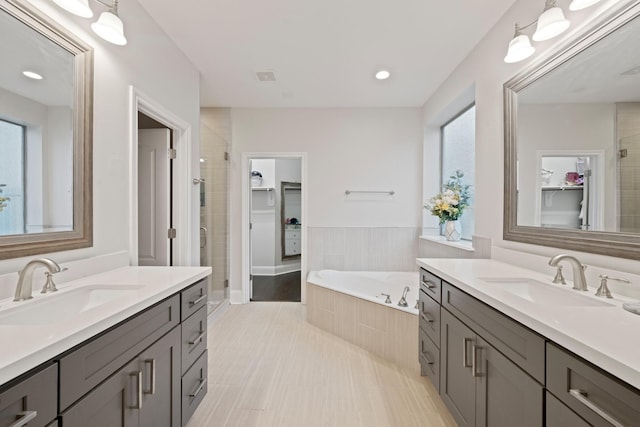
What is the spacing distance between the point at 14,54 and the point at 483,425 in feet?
7.96

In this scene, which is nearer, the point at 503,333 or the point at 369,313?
the point at 503,333

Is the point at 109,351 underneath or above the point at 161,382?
above

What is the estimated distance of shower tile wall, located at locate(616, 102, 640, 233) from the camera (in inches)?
47.3

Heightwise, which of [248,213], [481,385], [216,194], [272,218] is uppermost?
[216,194]

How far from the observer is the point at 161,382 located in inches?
50.4

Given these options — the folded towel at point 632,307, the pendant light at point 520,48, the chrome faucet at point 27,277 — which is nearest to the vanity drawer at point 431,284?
the folded towel at point 632,307

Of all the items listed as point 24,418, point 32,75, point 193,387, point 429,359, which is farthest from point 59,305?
point 429,359

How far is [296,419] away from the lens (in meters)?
1.78

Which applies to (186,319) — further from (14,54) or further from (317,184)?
(317,184)

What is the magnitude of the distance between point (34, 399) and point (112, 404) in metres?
0.34

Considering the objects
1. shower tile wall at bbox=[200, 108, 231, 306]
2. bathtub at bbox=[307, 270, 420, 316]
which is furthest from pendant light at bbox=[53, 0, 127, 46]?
bathtub at bbox=[307, 270, 420, 316]

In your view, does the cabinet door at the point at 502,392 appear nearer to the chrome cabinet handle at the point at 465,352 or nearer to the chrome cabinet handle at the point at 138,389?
the chrome cabinet handle at the point at 465,352

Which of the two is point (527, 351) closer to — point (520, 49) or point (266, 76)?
point (520, 49)

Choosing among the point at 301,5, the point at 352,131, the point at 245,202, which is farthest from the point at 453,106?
the point at 245,202
